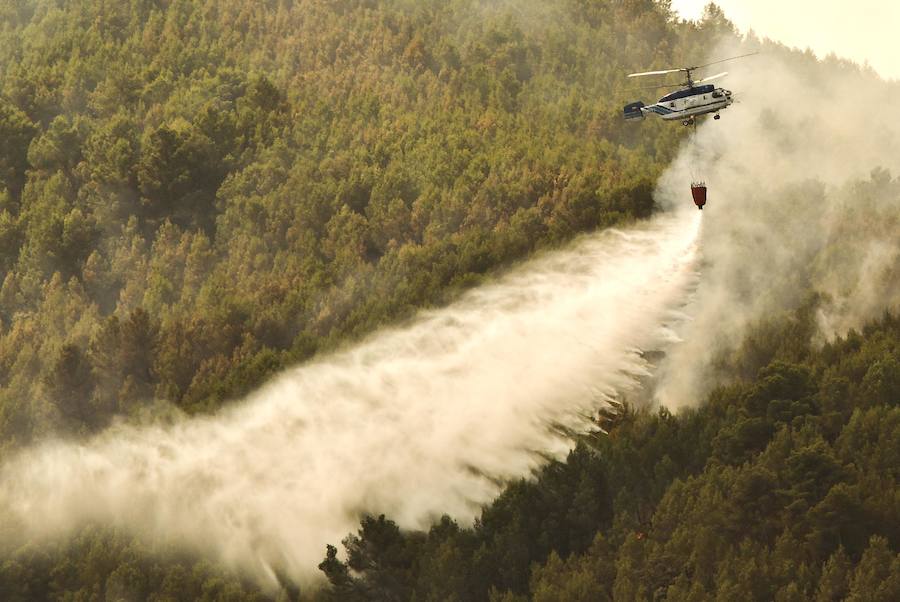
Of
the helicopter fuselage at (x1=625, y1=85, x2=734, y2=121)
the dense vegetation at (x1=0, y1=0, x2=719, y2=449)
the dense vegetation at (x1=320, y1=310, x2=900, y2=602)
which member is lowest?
the dense vegetation at (x1=320, y1=310, x2=900, y2=602)

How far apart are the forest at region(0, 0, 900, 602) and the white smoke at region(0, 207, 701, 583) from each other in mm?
1440

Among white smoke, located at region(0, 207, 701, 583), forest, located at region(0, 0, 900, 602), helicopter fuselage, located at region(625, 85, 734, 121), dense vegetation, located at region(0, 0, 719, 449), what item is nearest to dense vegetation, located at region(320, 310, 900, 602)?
forest, located at region(0, 0, 900, 602)

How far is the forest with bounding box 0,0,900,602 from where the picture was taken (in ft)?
231

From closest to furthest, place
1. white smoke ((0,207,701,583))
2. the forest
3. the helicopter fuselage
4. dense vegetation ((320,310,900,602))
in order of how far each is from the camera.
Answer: dense vegetation ((320,310,900,602)) → the forest → the helicopter fuselage → white smoke ((0,207,701,583))

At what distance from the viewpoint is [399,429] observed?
79.8m

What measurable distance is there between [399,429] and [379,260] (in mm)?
17389

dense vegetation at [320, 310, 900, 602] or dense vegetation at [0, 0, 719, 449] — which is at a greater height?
dense vegetation at [0, 0, 719, 449]

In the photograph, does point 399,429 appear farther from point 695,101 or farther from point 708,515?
point 695,101

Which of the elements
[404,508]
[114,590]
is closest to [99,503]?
[114,590]

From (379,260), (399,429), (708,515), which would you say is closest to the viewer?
(708,515)

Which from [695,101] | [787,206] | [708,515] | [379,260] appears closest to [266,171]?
[379,260]

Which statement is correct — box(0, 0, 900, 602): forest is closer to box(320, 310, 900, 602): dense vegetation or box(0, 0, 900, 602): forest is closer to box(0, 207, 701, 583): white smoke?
box(320, 310, 900, 602): dense vegetation

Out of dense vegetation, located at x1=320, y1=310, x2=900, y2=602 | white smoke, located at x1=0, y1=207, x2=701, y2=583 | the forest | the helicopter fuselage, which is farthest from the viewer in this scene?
white smoke, located at x1=0, y1=207, x2=701, y2=583

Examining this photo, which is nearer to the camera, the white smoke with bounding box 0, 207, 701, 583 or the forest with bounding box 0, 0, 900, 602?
the forest with bounding box 0, 0, 900, 602
